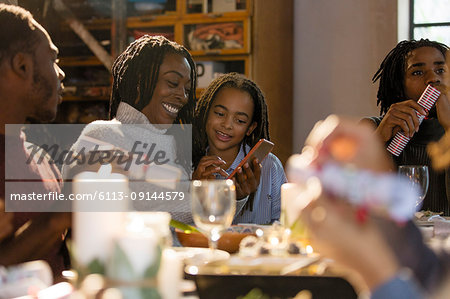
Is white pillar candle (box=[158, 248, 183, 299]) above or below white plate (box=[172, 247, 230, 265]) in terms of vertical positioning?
above

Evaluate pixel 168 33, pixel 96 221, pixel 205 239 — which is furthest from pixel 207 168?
pixel 168 33

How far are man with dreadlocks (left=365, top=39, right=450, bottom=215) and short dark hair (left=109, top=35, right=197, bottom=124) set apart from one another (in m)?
0.84

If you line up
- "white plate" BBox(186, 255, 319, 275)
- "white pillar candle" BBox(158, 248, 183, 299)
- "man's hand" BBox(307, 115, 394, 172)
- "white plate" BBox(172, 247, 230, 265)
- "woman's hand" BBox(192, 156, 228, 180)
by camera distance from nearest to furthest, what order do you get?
"man's hand" BBox(307, 115, 394, 172) < "white pillar candle" BBox(158, 248, 183, 299) < "white plate" BBox(186, 255, 319, 275) < "white plate" BBox(172, 247, 230, 265) < "woman's hand" BBox(192, 156, 228, 180)

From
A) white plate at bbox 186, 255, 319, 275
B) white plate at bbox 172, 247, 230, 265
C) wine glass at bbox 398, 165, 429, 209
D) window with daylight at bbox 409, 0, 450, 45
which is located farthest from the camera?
window with daylight at bbox 409, 0, 450, 45

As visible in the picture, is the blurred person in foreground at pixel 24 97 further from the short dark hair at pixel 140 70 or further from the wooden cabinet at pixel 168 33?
the wooden cabinet at pixel 168 33

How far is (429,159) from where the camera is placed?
2.55m

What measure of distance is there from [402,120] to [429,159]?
0.86ft

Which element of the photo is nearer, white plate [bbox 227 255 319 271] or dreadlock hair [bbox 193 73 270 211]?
white plate [bbox 227 255 319 271]

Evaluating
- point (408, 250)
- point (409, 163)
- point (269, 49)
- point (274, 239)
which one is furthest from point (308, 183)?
point (269, 49)

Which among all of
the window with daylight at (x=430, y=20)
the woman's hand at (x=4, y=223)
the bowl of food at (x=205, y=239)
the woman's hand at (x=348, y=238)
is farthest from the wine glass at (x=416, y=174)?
the window with daylight at (x=430, y=20)

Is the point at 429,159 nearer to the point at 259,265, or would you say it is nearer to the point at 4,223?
the point at 259,265

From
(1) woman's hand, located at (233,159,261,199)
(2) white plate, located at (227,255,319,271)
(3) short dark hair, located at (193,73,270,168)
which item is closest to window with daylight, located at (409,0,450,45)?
(3) short dark hair, located at (193,73,270,168)

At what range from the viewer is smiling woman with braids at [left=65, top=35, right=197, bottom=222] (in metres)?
2.11

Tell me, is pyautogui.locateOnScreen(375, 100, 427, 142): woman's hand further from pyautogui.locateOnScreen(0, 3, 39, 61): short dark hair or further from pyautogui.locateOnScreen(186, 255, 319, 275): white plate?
pyautogui.locateOnScreen(0, 3, 39, 61): short dark hair
